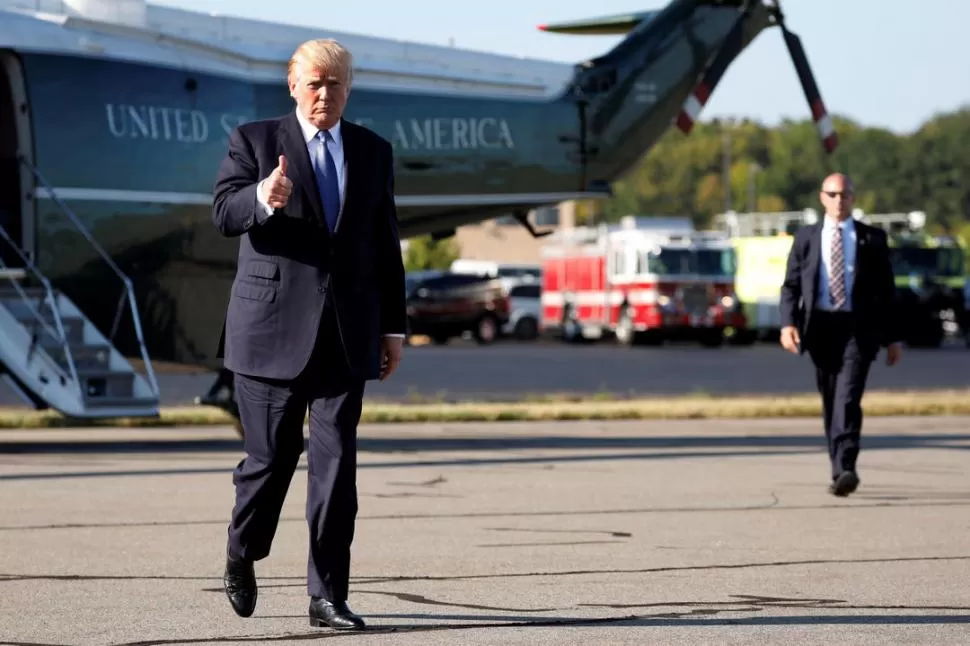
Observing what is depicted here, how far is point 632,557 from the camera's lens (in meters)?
8.67

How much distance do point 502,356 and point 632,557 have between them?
93.6ft

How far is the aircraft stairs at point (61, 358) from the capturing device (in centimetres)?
1411

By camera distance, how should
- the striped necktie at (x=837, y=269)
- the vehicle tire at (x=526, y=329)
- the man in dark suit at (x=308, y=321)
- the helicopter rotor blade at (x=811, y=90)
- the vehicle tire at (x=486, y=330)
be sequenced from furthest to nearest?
the vehicle tire at (x=526, y=329) < the vehicle tire at (x=486, y=330) < the helicopter rotor blade at (x=811, y=90) < the striped necktie at (x=837, y=269) < the man in dark suit at (x=308, y=321)

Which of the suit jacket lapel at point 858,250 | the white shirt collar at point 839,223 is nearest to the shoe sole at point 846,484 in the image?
the suit jacket lapel at point 858,250

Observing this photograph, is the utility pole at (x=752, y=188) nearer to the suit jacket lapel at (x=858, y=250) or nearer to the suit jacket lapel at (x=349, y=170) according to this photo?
the suit jacket lapel at (x=858, y=250)

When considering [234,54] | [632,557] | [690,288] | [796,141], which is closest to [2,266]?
[234,54]

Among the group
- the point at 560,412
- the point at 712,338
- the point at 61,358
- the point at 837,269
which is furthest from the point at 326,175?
the point at 712,338

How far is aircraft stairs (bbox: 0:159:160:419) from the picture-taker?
14109 millimetres

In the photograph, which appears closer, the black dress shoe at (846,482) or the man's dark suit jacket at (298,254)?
the man's dark suit jacket at (298,254)

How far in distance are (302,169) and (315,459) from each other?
102 centimetres

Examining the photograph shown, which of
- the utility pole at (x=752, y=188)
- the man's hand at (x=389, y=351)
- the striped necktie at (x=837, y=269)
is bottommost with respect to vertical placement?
the man's hand at (x=389, y=351)

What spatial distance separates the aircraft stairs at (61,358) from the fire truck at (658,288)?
96.4ft

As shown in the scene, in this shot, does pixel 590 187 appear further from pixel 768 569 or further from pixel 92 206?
pixel 768 569

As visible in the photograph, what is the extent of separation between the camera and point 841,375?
1153 centimetres
